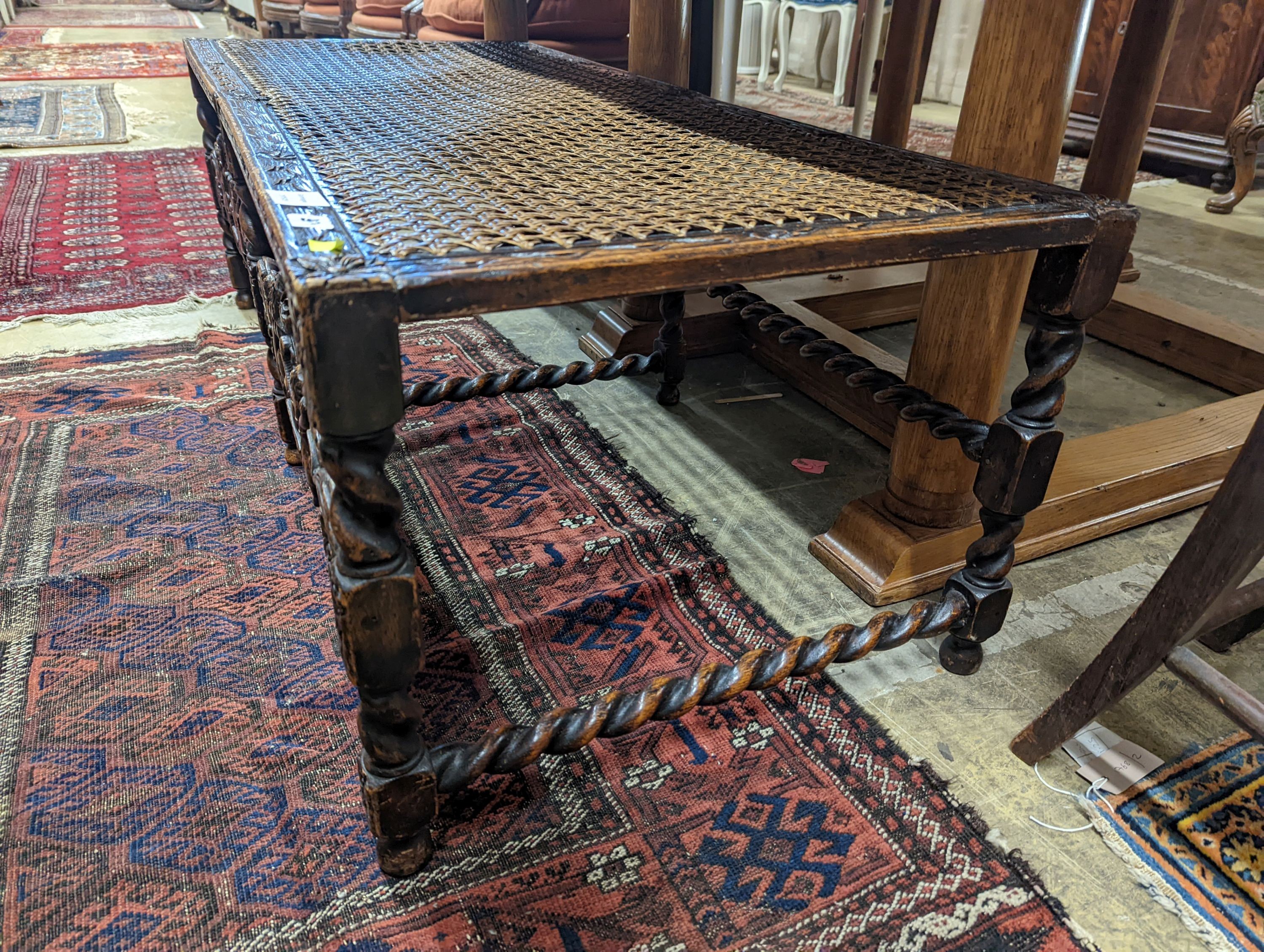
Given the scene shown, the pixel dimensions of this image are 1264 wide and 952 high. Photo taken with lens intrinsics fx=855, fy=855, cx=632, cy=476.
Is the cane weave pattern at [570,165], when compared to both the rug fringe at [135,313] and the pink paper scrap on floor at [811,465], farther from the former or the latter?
the rug fringe at [135,313]

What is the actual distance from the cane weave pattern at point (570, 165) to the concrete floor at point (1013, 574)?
62cm

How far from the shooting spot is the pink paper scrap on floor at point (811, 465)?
5.41 ft

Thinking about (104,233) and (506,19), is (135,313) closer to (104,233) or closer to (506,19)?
(104,233)

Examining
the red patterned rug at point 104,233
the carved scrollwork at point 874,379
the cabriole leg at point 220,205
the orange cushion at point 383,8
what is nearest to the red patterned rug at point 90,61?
the orange cushion at point 383,8

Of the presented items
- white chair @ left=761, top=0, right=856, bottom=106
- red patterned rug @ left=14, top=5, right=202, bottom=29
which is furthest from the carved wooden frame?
red patterned rug @ left=14, top=5, right=202, bottom=29

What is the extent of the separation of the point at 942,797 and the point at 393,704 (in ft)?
2.04

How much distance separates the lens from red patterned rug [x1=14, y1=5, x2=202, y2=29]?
8453 millimetres

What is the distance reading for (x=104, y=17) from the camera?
29.9 feet

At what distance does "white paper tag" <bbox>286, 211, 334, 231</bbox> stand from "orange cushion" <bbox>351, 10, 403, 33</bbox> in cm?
376

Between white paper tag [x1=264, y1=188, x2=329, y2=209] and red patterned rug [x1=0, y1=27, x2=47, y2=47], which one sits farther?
red patterned rug [x1=0, y1=27, x2=47, y2=47]

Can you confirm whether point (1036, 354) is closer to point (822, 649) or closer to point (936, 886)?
point (822, 649)

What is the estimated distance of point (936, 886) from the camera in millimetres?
866

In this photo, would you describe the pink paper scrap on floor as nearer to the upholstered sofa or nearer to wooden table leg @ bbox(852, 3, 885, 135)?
wooden table leg @ bbox(852, 3, 885, 135)

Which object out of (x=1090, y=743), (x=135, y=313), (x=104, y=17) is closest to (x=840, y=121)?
(x=135, y=313)
